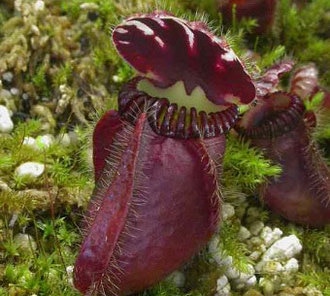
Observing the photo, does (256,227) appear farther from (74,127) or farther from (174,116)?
(74,127)

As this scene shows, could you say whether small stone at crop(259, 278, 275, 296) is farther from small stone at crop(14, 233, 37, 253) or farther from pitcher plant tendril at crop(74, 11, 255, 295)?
small stone at crop(14, 233, 37, 253)

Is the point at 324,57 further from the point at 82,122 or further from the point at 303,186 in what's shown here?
the point at 82,122

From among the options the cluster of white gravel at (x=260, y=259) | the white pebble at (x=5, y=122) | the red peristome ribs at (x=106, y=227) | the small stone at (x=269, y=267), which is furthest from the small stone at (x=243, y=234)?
the white pebble at (x=5, y=122)

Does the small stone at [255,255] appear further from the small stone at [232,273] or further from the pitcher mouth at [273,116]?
the pitcher mouth at [273,116]

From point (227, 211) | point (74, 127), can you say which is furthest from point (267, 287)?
point (74, 127)

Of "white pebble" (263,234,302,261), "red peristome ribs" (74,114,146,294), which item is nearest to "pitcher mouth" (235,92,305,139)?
"white pebble" (263,234,302,261)

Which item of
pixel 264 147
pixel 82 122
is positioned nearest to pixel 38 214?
pixel 82 122
